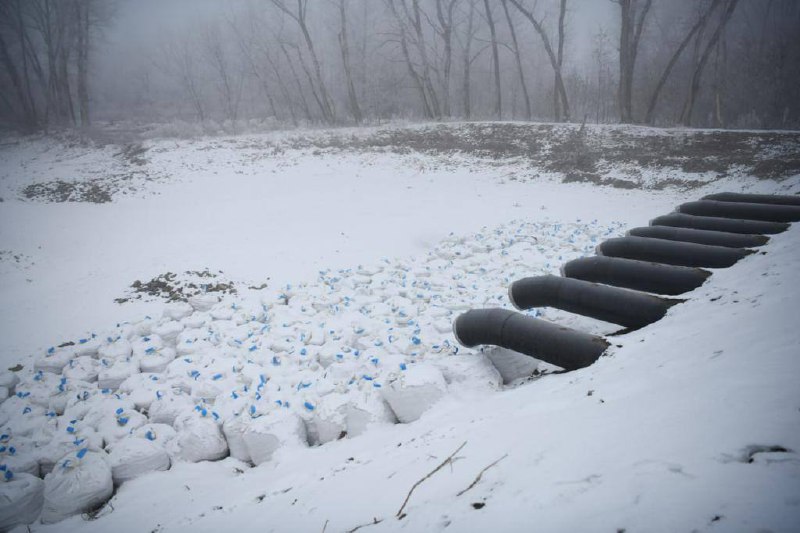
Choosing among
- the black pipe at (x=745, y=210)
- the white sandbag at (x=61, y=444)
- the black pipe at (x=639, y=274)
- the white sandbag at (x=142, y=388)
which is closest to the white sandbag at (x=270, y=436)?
the white sandbag at (x=61, y=444)

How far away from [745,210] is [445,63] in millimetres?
19758

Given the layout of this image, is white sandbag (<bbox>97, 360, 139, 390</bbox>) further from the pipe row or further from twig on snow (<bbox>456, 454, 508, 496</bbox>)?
twig on snow (<bbox>456, 454, 508, 496</bbox>)

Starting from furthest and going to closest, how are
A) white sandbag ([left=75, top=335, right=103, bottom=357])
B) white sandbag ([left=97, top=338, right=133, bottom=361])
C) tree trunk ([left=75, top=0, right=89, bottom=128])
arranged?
tree trunk ([left=75, top=0, right=89, bottom=128]) → white sandbag ([left=75, top=335, right=103, bottom=357]) → white sandbag ([left=97, top=338, right=133, bottom=361])

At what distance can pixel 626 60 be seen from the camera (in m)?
15.5

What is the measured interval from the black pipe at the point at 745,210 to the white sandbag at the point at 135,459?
772 centimetres

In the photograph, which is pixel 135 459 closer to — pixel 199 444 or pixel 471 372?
pixel 199 444

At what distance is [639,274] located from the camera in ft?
12.3

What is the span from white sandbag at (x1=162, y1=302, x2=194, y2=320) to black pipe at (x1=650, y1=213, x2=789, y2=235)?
23.5ft

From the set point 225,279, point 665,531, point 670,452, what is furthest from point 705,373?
point 225,279

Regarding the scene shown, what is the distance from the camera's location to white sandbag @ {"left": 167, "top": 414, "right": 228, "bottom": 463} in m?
3.01

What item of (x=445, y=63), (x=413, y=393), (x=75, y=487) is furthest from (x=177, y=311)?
(x=445, y=63)

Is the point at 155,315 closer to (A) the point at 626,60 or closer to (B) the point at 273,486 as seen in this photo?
(B) the point at 273,486

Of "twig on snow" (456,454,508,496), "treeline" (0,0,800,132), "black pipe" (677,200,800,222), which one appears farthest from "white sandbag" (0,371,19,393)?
"treeline" (0,0,800,132)

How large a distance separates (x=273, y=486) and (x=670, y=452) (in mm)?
2333
